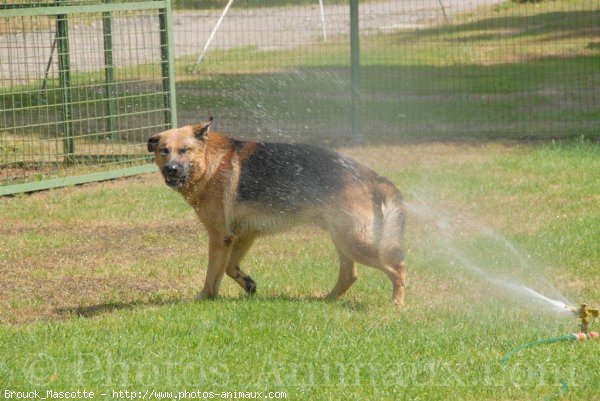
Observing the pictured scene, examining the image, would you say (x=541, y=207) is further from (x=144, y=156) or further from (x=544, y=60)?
(x=544, y=60)

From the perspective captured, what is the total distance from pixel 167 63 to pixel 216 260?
18.8ft

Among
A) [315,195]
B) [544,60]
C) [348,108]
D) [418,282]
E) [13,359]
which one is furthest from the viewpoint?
[544,60]

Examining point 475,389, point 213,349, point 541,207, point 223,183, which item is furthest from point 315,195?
point 541,207

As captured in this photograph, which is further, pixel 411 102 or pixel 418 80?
pixel 418 80

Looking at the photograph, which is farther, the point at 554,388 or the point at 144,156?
the point at 144,156

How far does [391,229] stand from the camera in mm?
7180

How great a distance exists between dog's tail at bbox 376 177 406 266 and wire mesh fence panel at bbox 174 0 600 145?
6712 mm

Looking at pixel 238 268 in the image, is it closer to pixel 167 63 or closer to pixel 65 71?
pixel 65 71

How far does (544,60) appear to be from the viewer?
19.9m

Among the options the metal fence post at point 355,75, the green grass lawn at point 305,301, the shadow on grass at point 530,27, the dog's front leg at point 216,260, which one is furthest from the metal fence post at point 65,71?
the shadow on grass at point 530,27

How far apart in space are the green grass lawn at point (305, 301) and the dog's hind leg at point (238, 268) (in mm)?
95

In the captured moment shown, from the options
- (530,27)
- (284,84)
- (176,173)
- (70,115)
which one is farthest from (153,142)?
(530,27)

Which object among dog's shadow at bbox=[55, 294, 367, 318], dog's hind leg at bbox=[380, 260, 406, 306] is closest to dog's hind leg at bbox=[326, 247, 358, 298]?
dog's shadow at bbox=[55, 294, 367, 318]

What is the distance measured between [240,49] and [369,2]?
10.5 m
